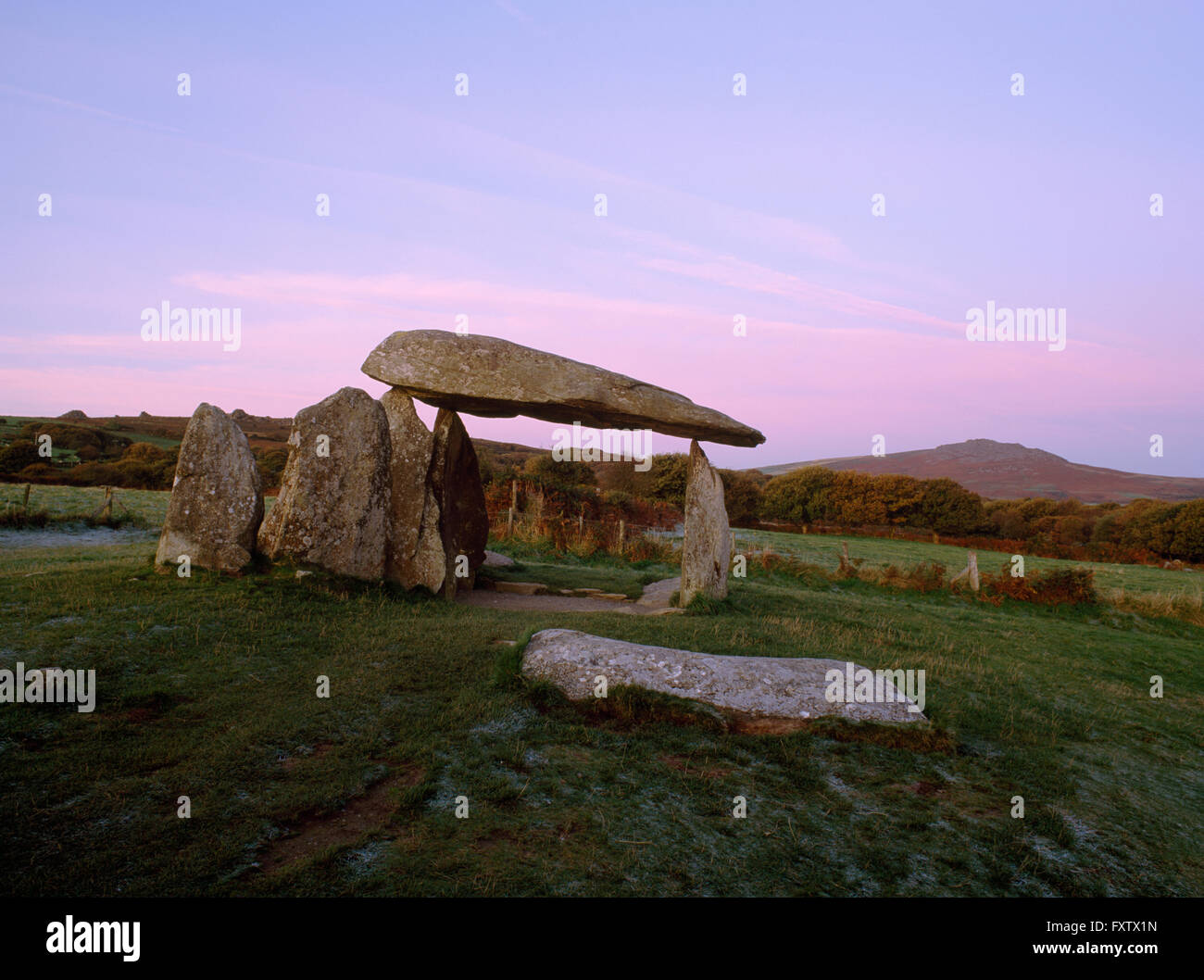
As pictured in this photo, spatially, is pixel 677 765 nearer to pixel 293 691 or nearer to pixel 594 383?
pixel 293 691

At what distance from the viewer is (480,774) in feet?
18.2

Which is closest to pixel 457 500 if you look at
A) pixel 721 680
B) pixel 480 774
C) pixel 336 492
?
pixel 336 492

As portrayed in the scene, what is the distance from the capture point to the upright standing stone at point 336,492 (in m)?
11.0

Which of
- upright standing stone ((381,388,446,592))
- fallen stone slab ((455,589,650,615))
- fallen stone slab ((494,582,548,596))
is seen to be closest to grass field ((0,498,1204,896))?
upright standing stone ((381,388,446,592))

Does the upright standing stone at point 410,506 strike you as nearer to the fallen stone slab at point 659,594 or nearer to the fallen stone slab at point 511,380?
the fallen stone slab at point 511,380

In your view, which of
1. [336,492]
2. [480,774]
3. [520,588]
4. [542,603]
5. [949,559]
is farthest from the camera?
[949,559]

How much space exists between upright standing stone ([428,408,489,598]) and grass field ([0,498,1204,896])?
2.93 meters

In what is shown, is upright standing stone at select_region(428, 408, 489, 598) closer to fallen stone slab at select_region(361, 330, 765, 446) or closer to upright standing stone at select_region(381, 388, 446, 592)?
upright standing stone at select_region(381, 388, 446, 592)

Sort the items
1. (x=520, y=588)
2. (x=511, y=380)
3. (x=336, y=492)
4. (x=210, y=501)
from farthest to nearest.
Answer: (x=520, y=588) → (x=511, y=380) → (x=336, y=492) → (x=210, y=501)

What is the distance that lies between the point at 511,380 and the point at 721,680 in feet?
22.2

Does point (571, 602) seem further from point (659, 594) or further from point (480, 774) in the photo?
point (480, 774)
